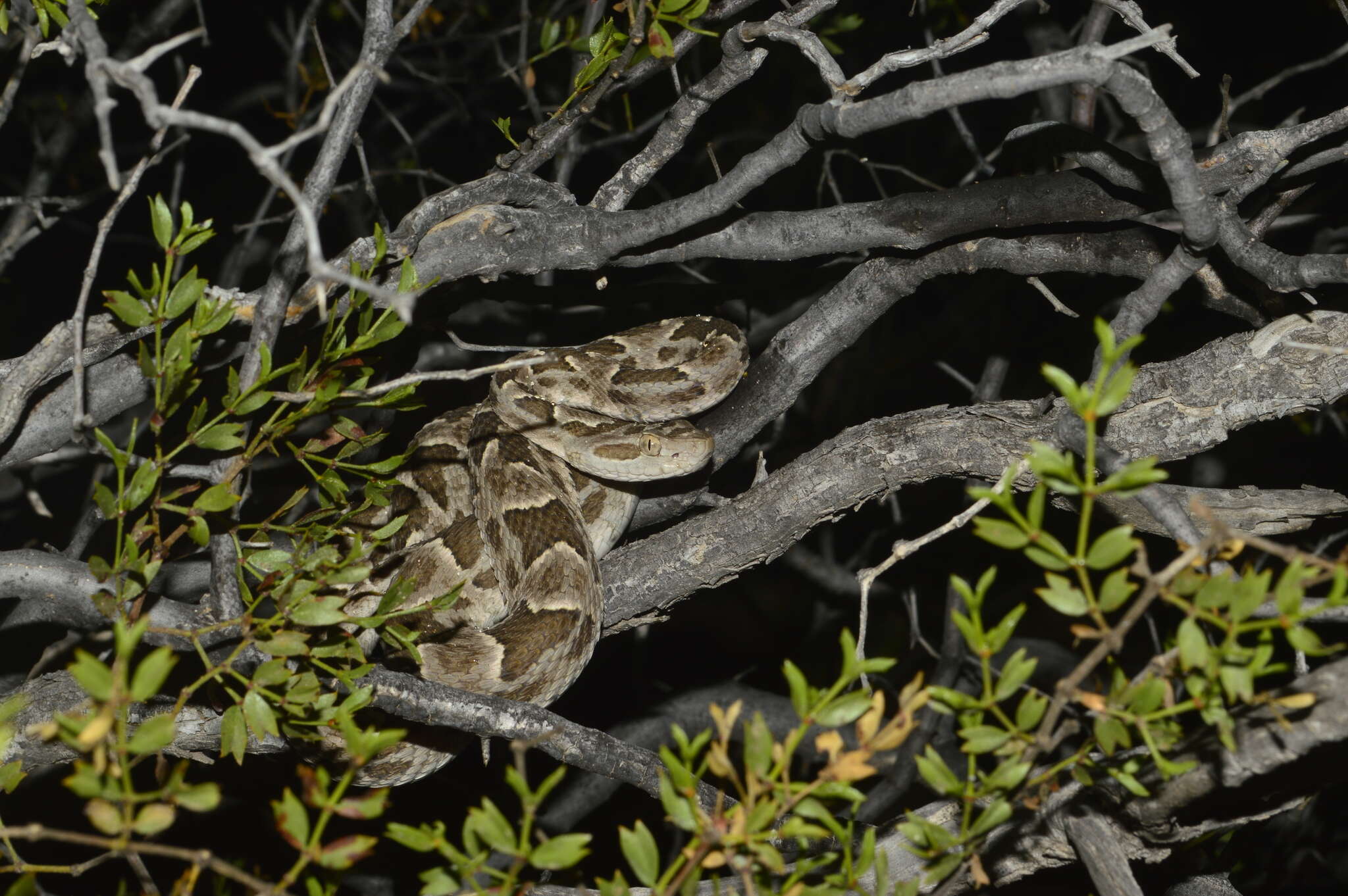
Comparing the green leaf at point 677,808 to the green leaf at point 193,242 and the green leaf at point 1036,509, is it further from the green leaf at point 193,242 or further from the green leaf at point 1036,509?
the green leaf at point 193,242

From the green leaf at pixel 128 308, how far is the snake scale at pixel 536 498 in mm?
1666

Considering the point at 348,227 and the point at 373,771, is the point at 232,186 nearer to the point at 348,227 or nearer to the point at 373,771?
the point at 348,227

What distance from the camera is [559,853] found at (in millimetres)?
1734

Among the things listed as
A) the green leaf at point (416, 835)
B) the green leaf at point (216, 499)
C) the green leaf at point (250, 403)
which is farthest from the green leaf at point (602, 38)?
the green leaf at point (416, 835)

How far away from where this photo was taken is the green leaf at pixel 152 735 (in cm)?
155

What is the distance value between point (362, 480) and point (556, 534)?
100cm

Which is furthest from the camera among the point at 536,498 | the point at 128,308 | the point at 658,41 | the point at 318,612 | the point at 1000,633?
the point at 536,498

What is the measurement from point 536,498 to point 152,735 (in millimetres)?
2856

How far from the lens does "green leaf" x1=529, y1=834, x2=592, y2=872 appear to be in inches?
67.5

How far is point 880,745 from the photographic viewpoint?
178cm

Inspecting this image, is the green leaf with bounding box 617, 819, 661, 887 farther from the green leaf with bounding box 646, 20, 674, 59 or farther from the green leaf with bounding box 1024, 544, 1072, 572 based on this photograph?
the green leaf with bounding box 646, 20, 674, 59

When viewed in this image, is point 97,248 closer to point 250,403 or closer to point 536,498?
point 250,403

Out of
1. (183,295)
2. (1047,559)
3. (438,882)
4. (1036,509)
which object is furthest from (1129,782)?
(183,295)

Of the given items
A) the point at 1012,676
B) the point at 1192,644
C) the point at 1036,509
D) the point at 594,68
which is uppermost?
the point at 594,68
